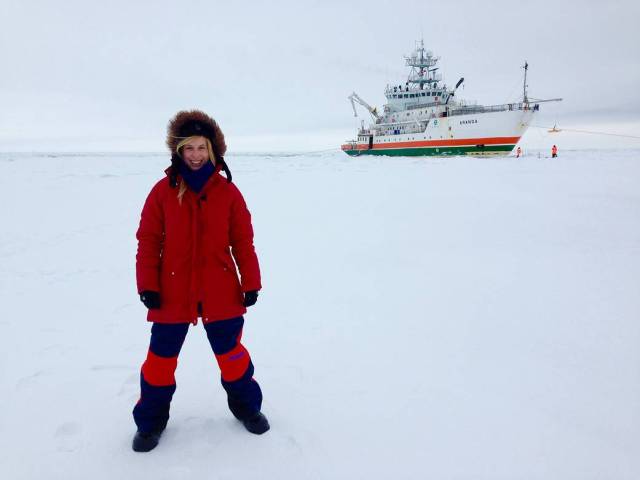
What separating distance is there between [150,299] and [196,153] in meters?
0.76

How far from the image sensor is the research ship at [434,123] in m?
32.3

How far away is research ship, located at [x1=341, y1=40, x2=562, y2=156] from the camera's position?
106 feet

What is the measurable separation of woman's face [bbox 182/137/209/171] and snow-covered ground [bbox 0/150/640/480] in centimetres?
150

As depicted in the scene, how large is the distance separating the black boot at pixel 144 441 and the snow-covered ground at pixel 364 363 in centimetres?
4

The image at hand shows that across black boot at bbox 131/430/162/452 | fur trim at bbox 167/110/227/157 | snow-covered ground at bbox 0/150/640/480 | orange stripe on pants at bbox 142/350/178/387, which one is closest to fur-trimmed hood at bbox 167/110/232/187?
fur trim at bbox 167/110/227/157

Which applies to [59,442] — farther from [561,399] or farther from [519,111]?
[519,111]

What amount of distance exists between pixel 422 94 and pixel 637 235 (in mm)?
37039

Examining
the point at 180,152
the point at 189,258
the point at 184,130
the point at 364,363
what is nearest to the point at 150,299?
the point at 189,258

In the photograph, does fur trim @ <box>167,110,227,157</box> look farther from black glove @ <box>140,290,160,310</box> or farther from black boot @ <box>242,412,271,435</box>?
black boot @ <box>242,412,271,435</box>

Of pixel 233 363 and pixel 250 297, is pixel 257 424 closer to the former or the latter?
pixel 233 363

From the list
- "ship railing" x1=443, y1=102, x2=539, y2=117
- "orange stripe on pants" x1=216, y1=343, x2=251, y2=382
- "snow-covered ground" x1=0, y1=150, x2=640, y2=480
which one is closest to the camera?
"snow-covered ground" x1=0, y1=150, x2=640, y2=480

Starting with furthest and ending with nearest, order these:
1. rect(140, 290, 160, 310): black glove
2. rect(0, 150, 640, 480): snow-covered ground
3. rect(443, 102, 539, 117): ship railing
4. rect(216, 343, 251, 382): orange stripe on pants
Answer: rect(443, 102, 539, 117): ship railing < rect(216, 343, 251, 382): orange stripe on pants < rect(0, 150, 640, 480): snow-covered ground < rect(140, 290, 160, 310): black glove

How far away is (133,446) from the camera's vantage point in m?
2.03

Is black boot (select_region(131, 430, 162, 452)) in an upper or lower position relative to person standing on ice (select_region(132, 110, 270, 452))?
lower
